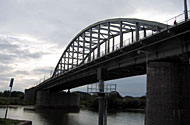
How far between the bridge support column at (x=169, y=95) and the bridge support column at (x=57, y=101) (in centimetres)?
5078

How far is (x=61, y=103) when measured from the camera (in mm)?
64250

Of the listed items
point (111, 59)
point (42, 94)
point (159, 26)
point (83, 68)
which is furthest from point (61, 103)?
point (159, 26)

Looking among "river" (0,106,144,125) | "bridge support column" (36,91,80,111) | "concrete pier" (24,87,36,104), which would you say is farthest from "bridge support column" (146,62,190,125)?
"concrete pier" (24,87,36,104)

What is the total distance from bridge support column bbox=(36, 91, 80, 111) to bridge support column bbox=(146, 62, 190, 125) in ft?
167

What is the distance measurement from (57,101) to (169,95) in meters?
53.4

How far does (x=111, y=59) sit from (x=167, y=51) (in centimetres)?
922

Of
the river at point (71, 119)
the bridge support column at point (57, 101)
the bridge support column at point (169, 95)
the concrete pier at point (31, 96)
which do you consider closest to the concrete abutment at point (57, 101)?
the bridge support column at point (57, 101)

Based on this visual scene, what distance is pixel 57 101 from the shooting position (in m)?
64.6

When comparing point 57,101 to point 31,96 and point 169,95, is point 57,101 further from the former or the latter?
point 169,95

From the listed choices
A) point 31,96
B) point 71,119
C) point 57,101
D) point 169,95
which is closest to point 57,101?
point 57,101

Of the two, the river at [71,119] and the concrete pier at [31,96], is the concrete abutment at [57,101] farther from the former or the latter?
the concrete pier at [31,96]

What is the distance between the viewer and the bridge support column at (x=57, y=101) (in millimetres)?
63312

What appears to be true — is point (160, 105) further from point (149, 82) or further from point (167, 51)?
point (167, 51)

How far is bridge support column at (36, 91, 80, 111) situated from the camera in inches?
2493
